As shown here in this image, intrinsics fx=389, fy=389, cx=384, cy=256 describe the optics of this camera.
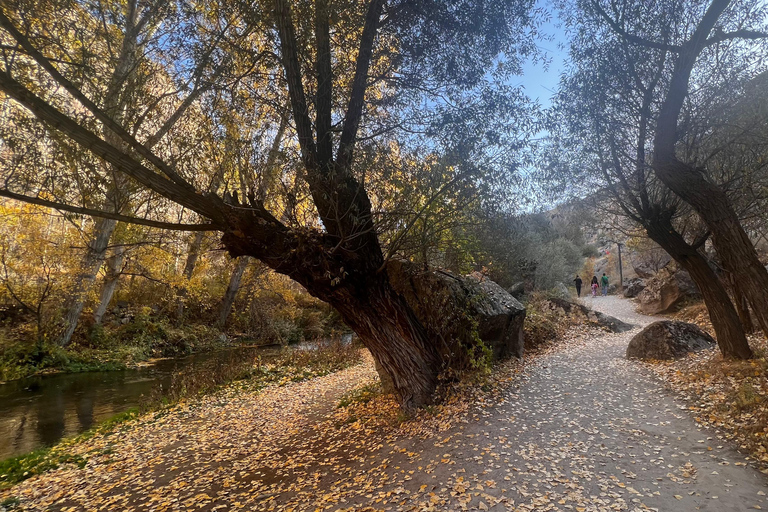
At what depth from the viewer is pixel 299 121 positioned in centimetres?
660

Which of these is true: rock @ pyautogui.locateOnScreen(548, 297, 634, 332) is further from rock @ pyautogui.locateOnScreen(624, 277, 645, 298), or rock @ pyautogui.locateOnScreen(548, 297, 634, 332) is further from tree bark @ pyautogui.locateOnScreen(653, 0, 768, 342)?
rock @ pyautogui.locateOnScreen(624, 277, 645, 298)

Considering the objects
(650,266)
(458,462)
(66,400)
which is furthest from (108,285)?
(650,266)

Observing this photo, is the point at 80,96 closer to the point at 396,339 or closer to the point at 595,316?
the point at 396,339

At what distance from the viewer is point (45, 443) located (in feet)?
27.6

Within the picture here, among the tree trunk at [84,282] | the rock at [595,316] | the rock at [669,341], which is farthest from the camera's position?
the rock at [595,316]

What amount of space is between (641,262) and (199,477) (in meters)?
29.0

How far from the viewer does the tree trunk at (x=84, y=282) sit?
583 inches

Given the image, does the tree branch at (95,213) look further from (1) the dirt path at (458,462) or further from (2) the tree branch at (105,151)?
(1) the dirt path at (458,462)

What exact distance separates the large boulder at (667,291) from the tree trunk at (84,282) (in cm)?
2343

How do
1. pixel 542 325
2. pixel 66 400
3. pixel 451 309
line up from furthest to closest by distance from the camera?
pixel 542 325
pixel 66 400
pixel 451 309

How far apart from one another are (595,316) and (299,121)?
47.8 feet

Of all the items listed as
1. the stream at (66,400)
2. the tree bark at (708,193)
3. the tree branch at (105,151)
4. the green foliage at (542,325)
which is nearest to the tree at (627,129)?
the tree bark at (708,193)

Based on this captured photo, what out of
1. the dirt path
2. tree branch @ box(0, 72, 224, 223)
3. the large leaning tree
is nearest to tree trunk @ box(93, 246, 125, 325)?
the dirt path

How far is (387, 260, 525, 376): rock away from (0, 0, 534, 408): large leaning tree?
872 mm
